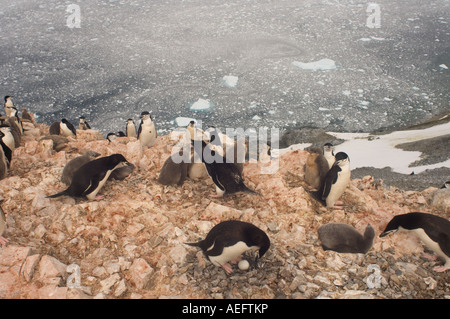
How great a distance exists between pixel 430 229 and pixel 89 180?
153 inches

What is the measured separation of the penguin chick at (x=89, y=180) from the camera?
4406mm

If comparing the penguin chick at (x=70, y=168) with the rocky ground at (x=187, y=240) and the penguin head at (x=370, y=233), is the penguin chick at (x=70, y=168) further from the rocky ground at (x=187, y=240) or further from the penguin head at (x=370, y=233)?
the penguin head at (x=370, y=233)

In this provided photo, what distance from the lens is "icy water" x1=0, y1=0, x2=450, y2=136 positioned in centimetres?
1115

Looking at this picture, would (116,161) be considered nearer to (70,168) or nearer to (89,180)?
(89,180)

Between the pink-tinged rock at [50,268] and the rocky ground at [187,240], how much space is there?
10 mm

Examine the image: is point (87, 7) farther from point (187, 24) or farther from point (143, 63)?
point (143, 63)

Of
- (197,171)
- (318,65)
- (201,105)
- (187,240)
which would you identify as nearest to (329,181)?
(197,171)

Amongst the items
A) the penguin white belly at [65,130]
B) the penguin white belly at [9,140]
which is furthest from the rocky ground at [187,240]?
the penguin white belly at [65,130]

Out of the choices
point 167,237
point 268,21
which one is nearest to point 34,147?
point 167,237

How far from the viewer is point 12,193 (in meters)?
4.47

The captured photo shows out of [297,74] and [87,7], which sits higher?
[87,7]

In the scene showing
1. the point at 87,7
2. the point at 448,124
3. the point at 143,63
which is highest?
the point at 87,7

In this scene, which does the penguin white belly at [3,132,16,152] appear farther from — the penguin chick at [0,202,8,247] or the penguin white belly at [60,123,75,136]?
the penguin chick at [0,202,8,247]
